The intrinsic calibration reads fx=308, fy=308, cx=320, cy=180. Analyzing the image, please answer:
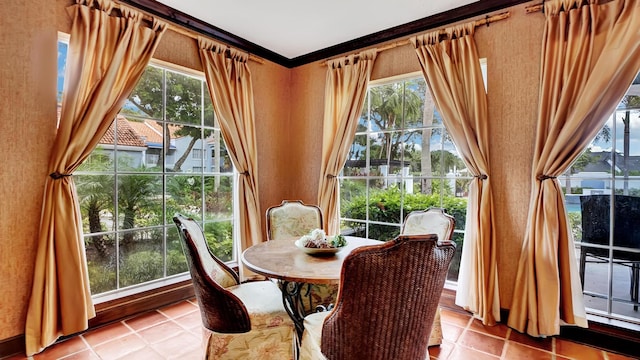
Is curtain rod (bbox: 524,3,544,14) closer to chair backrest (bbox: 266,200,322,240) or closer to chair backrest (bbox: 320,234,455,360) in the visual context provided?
chair backrest (bbox: 320,234,455,360)

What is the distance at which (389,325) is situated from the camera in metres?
1.23

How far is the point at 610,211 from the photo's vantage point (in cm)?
224

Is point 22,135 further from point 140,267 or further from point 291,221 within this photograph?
point 291,221

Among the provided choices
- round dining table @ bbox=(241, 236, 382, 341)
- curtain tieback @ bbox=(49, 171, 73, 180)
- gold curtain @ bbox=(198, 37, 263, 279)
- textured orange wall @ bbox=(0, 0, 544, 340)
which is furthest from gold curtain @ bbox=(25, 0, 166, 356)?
round dining table @ bbox=(241, 236, 382, 341)

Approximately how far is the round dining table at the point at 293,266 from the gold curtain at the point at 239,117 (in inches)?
46.5

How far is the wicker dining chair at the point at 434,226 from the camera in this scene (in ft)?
7.02

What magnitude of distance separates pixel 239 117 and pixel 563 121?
2799mm

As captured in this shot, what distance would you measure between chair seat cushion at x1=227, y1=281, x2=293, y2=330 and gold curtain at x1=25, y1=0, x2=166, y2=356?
1145 millimetres

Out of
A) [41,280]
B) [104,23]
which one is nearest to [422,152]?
[104,23]

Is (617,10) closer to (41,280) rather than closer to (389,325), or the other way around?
(389,325)

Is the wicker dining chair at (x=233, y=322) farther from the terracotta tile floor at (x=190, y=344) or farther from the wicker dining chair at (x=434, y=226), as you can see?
the wicker dining chair at (x=434, y=226)

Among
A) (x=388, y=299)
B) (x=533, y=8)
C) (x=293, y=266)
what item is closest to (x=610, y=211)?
(x=533, y=8)

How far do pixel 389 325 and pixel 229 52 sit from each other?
9.92ft

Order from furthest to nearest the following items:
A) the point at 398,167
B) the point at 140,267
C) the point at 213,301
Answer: the point at 398,167, the point at 140,267, the point at 213,301
